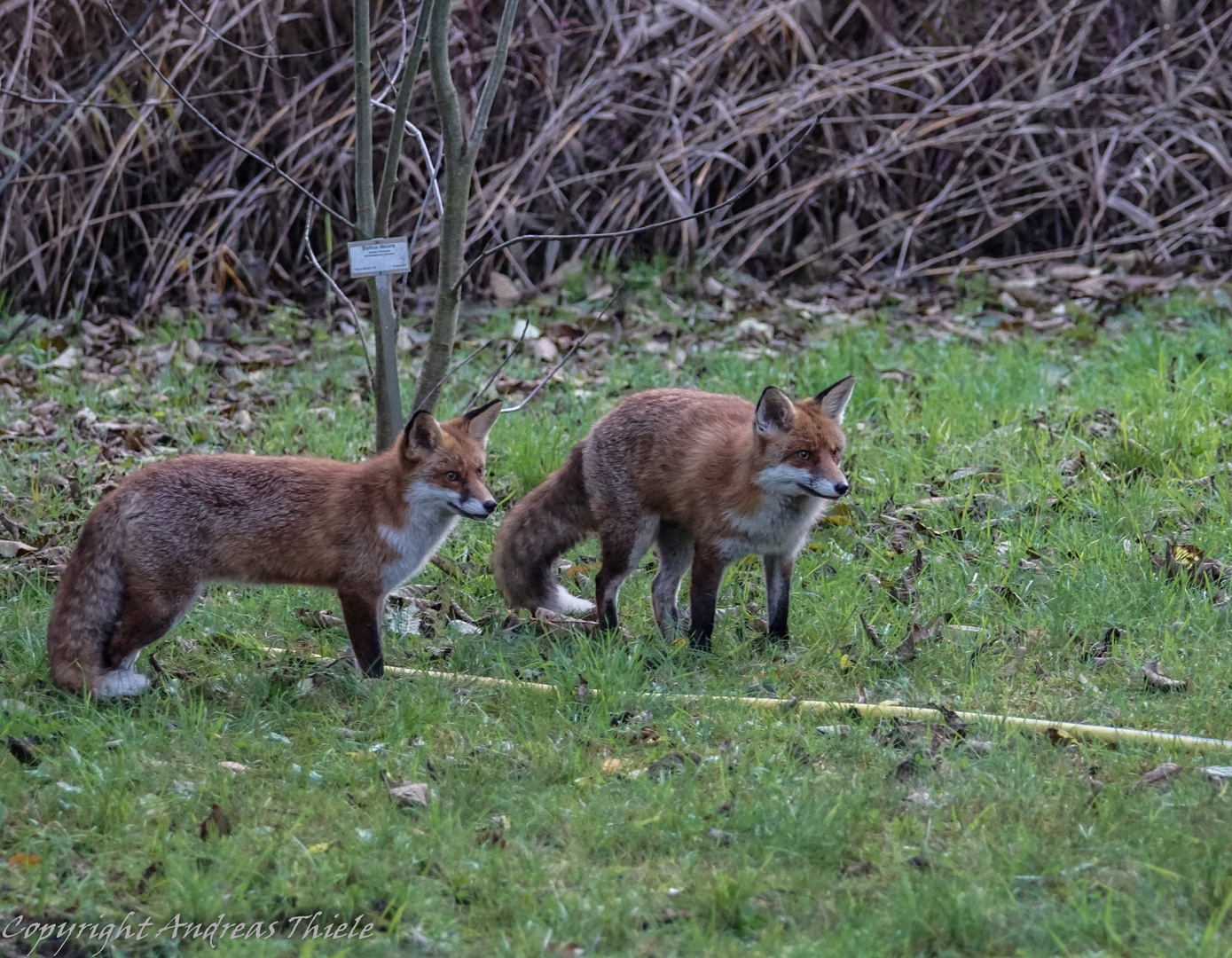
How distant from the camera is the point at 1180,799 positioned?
3682 millimetres

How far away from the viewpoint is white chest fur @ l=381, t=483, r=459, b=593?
501 cm

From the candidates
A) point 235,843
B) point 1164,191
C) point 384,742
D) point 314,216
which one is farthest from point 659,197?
point 235,843

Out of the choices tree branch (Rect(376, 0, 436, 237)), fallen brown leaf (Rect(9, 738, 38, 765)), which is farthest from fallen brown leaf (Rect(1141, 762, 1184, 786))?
tree branch (Rect(376, 0, 436, 237))

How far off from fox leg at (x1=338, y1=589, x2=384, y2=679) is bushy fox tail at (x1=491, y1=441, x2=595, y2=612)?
831 millimetres

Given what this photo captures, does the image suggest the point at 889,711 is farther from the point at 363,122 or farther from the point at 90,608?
the point at 363,122

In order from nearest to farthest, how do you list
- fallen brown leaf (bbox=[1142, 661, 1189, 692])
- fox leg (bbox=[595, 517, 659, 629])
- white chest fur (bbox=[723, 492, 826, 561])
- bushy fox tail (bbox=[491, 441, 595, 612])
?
1. fallen brown leaf (bbox=[1142, 661, 1189, 692])
2. white chest fur (bbox=[723, 492, 826, 561])
3. fox leg (bbox=[595, 517, 659, 629])
4. bushy fox tail (bbox=[491, 441, 595, 612])

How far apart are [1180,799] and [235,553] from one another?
3.35 metres

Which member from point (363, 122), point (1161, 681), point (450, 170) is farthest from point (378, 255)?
point (1161, 681)

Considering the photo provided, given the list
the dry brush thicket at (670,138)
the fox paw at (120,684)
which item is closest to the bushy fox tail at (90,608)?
the fox paw at (120,684)

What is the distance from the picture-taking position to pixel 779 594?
17.4 ft

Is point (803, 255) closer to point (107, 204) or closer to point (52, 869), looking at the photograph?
point (107, 204)

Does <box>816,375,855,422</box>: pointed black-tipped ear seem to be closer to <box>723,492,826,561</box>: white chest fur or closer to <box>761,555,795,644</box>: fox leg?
<box>723,492,826,561</box>: white chest fur

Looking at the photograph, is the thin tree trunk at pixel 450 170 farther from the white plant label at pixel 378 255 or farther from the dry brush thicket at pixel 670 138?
the dry brush thicket at pixel 670 138

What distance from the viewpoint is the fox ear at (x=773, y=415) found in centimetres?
514
